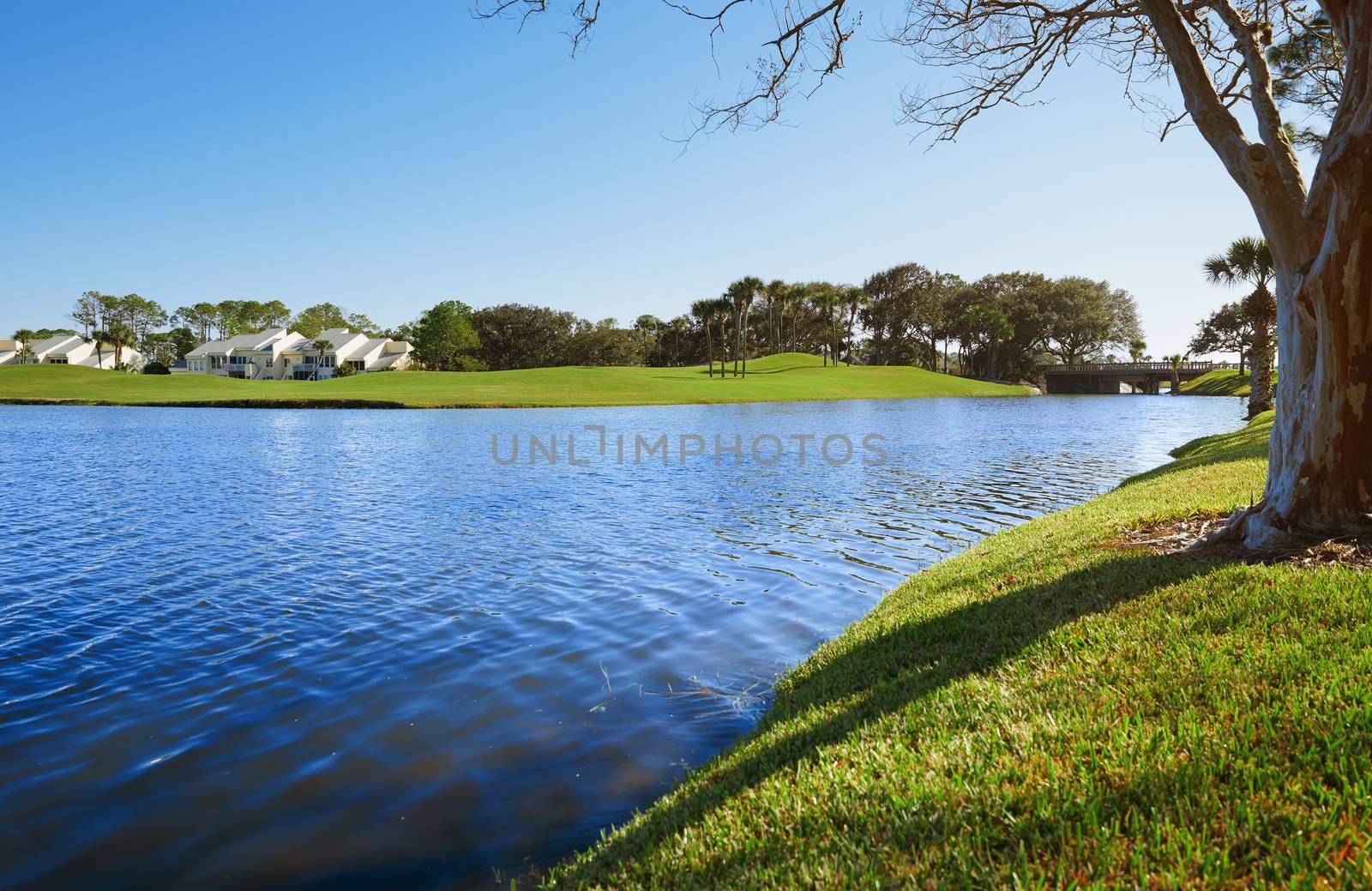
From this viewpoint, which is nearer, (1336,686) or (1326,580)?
(1336,686)

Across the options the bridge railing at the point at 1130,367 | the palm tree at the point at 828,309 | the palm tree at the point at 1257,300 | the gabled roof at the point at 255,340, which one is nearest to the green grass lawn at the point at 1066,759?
the palm tree at the point at 1257,300

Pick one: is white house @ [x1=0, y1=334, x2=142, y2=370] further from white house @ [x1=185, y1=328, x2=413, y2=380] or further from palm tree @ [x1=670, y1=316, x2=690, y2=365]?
palm tree @ [x1=670, y1=316, x2=690, y2=365]

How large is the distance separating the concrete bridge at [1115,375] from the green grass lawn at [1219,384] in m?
1.66

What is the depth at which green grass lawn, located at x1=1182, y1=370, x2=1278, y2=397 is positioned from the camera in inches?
3413

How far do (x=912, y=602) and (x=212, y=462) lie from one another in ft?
75.8

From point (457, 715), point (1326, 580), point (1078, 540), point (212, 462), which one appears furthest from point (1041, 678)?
point (212, 462)

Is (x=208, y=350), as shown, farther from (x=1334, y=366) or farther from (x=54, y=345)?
(x=1334, y=366)

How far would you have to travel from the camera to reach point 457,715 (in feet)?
21.0

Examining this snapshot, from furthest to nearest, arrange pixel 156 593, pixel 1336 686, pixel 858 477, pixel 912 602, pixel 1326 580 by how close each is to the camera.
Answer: pixel 858 477
pixel 156 593
pixel 912 602
pixel 1326 580
pixel 1336 686

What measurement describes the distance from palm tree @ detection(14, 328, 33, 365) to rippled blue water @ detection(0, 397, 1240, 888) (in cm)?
13842

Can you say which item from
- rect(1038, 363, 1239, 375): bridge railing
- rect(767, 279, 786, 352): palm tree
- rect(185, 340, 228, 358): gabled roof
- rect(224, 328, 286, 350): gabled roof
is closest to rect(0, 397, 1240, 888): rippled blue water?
rect(767, 279, 786, 352): palm tree

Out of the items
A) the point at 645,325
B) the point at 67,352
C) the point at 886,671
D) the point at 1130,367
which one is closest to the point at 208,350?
the point at 67,352

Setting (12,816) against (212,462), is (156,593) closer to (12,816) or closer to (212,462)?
(12,816)

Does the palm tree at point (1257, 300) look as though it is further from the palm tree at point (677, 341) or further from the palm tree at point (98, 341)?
the palm tree at point (98, 341)
